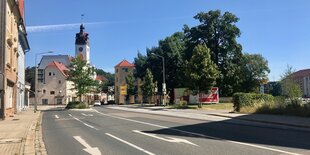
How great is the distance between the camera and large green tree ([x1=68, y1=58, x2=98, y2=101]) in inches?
2685

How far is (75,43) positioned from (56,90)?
21.1 meters

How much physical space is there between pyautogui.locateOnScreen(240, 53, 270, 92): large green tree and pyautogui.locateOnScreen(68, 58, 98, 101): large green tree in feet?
106

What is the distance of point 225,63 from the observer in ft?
257

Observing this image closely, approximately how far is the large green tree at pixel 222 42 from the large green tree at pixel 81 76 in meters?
20.2

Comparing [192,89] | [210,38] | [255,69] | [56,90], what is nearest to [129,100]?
[56,90]

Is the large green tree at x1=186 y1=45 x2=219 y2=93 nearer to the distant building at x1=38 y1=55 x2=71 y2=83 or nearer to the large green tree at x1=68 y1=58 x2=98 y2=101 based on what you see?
the large green tree at x1=68 y1=58 x2=98 y2=101

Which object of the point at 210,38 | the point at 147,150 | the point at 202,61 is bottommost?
the point at 147,150

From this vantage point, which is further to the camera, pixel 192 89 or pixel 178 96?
pixel 178 96

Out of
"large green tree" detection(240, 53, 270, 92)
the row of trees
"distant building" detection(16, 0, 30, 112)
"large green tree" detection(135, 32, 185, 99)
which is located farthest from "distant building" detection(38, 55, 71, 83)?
"distant building" detection(16, 0, 30, 112)

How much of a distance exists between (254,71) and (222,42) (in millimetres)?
19279

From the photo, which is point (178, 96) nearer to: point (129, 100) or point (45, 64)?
point (129, 100)

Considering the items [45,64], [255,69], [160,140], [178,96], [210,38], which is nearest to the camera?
[160,140]

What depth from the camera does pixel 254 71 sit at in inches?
3750

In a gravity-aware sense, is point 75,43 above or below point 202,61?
above
